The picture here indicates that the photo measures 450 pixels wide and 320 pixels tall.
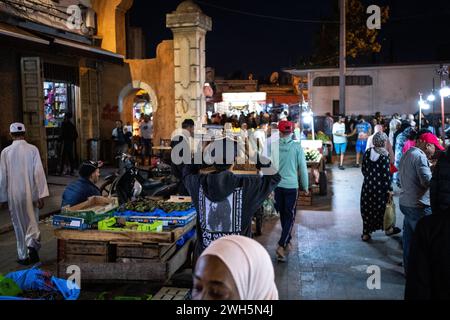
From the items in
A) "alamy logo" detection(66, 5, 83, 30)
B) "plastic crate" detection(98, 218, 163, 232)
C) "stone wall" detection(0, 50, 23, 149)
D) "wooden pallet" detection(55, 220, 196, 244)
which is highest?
"alamy logo" detection(66, 5, 83, 30)

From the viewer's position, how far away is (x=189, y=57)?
16359 millimetres

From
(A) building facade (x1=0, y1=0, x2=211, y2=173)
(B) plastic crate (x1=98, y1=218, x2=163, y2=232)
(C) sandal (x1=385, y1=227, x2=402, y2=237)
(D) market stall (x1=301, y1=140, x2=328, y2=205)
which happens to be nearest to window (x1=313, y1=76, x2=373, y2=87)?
(A) building facade (x1=0, y1=0, x2=211, y2=173)

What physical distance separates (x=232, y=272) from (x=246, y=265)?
0.08m

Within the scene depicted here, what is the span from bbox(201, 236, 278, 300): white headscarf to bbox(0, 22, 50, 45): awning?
417 inches

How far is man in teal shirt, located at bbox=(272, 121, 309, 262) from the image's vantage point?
737 centimetres

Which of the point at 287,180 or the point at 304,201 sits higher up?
the point at 287,180

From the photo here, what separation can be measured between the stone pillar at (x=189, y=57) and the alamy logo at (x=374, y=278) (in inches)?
408

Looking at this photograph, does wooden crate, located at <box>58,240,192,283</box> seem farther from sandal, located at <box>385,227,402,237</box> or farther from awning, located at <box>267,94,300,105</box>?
awning, located at <box>267,94,300,105</box>

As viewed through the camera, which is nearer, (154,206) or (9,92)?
(154,206)

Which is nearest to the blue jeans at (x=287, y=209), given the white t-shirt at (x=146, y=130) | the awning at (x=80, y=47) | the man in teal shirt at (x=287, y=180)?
the man in teal shirt at (x=287, y=180)

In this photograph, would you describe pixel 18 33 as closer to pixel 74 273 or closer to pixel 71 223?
pixel 71 223

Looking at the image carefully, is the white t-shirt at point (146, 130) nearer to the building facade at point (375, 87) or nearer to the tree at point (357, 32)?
the building facade at point (375, 87)

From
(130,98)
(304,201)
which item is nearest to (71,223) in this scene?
(304,201)
